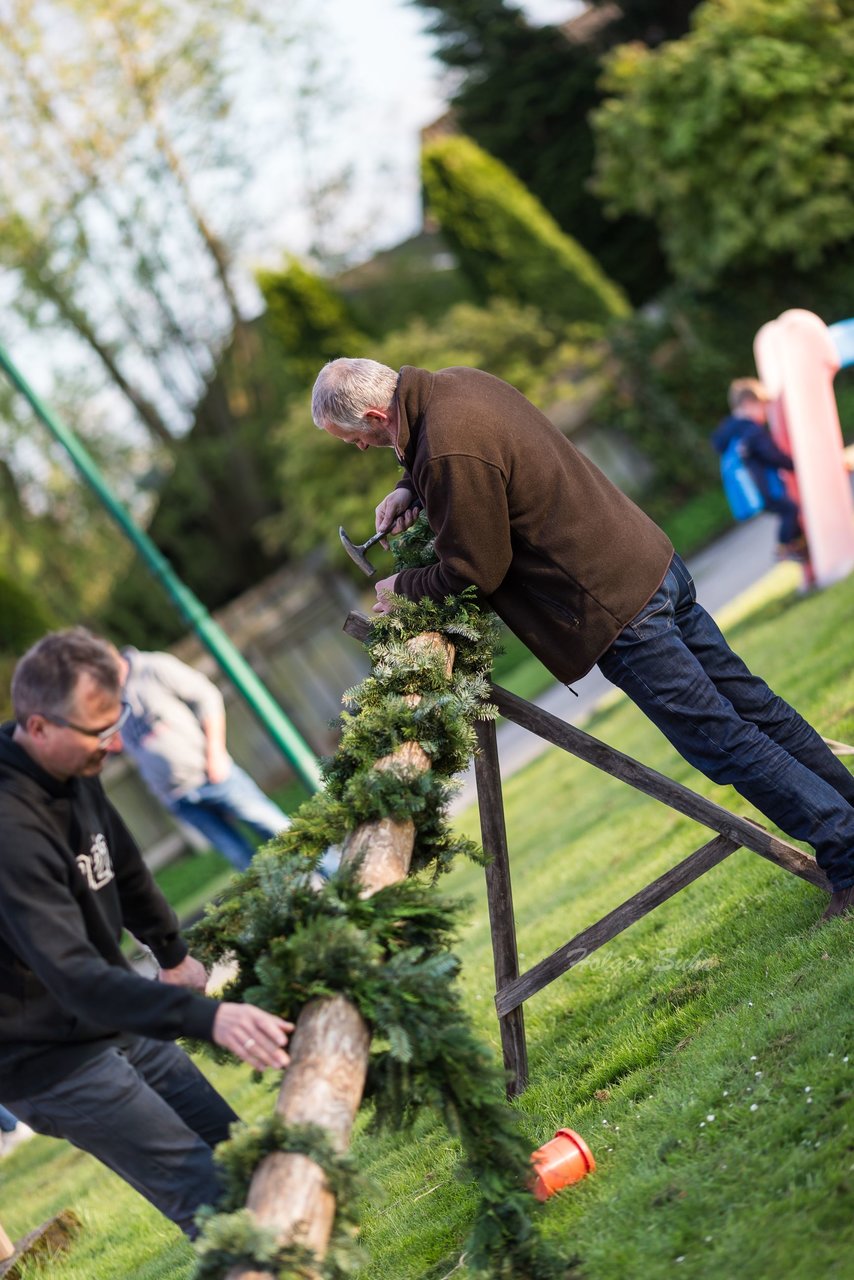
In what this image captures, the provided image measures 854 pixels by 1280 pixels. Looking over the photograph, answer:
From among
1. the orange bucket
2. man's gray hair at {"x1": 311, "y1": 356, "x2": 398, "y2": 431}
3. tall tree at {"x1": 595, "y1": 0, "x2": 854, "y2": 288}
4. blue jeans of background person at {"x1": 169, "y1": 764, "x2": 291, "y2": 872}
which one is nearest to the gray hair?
blue jeans of background person at {"x1": 169, "y1": 764, "x2": 291, "y2": 872}

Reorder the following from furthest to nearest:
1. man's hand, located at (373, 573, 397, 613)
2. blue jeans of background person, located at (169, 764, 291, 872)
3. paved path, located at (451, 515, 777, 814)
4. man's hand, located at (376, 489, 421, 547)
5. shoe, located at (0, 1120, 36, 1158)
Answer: paved path, located at (451, 515, 777, 814)
shoe, located at (0, 1120, 36, 1158)
blue jeans of background person, located at (169, 764, 291, 872)
man's hand, located at (376, 489, 421, 547)
man's hand, located at (373, 573, 397, 613)

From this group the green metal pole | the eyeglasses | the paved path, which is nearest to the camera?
the eyeglasses

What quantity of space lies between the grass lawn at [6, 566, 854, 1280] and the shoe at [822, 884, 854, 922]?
0.09 m

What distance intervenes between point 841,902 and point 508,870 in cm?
114

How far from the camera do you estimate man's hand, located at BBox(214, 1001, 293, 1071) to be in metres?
3.15

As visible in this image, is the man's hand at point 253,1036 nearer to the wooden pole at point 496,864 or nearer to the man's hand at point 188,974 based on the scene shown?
the man's hand at point 188,974

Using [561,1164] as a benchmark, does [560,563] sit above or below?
above

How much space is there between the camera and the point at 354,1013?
3.28 m

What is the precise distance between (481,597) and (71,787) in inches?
60.2

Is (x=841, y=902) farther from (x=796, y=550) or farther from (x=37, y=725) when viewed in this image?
(x=796, y=550)

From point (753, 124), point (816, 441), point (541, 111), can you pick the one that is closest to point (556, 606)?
point (816, 441)

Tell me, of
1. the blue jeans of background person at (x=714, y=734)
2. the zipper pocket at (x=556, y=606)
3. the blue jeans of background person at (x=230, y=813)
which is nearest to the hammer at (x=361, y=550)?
the zipper pocket at (x=556, y=606)

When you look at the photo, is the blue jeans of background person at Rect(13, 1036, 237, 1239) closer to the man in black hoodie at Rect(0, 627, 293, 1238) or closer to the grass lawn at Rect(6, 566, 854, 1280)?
the man in black hoodie at Rect(0, 627, 293, 1238)

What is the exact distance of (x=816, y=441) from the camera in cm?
1086
